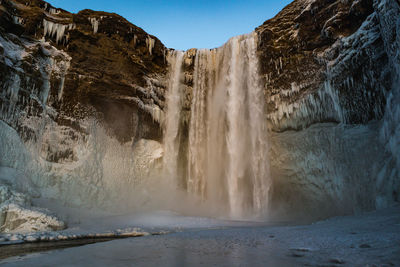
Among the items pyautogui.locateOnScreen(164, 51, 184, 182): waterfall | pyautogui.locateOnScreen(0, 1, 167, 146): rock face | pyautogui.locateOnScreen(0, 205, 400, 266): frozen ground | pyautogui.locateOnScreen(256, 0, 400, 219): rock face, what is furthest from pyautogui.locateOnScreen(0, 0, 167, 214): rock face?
pyautogui.locateOnScreen(0, 205, 400, 266): frozen ground

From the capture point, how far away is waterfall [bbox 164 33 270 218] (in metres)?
17.4

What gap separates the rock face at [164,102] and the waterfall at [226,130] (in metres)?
0.71

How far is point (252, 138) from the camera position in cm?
1778

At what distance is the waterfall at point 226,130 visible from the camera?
1736 cm

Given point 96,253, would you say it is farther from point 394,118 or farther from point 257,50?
point 257,50

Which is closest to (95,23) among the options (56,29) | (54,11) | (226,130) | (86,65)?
(56,29)

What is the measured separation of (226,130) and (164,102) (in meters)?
5.29

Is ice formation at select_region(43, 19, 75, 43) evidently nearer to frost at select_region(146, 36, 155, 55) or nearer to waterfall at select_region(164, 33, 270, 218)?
frost at select_region(146, 36, 155, 55)

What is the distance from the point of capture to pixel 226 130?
1872 cm

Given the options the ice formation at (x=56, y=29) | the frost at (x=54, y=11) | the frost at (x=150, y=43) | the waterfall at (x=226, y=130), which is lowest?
the waterfall at (x=226, y=130)

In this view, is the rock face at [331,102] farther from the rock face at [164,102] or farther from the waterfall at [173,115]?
the waterfall at [173,115]

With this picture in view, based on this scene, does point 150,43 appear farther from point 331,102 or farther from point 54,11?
point 331,102

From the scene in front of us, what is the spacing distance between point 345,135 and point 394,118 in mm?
3394

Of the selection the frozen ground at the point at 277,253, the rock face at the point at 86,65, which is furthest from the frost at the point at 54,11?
the frozen ground at the point at 277,253
